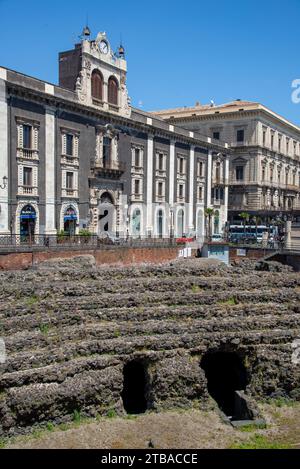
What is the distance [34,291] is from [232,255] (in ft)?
94.0

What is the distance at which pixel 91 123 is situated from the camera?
4031cm

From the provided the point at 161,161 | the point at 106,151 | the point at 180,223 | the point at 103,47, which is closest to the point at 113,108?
the point at 106,151

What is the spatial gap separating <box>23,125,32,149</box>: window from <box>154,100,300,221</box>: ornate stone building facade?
35312 mm

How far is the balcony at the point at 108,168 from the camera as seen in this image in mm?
40844

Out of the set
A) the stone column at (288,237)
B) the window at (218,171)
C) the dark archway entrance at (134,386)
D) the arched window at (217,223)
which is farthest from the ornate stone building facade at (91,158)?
the dark archway entrance at (134,386)

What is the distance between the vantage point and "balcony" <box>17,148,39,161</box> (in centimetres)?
3409

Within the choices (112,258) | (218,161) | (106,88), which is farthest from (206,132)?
(112,258)

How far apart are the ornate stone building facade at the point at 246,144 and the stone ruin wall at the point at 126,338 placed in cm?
4845

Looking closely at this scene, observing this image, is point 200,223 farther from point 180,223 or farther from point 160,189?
point 160,189

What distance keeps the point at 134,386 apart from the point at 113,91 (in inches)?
1267

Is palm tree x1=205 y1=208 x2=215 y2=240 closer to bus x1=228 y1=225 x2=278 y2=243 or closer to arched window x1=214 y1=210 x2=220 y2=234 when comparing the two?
arched window x1=214 y1=210 x2=220 y2=234

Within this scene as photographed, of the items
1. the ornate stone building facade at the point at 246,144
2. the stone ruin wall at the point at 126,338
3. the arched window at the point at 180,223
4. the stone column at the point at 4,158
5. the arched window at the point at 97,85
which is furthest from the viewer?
the ornate stone building facade at the point at 246,144

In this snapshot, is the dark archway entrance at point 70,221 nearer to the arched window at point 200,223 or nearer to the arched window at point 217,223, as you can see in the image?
the arched window at point 200,223

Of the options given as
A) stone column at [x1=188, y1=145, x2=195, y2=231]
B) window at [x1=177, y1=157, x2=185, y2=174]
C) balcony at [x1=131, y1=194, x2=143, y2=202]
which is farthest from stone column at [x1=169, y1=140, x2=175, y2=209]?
balcony at [x1=131, y1=194, x2=143, y2=202]
